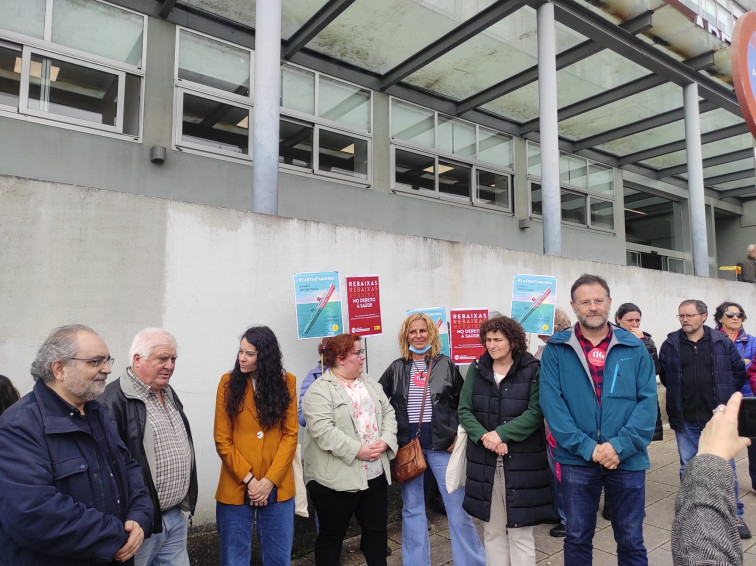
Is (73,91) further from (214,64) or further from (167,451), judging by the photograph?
(167,451)

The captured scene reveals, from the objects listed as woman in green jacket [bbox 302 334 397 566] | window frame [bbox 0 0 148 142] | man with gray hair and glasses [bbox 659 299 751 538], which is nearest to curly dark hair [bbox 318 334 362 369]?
woman in green jacket [bbox 302 334 397 566]

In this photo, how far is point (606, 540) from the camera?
165 inches

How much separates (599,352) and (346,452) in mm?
1625

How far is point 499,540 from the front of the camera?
3279 millimetres

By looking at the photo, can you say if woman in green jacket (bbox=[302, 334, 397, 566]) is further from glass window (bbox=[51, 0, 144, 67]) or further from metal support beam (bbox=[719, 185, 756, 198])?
metal support beam (bbox=[719, 185, 756, 198])

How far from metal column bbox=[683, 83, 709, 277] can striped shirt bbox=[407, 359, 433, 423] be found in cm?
768

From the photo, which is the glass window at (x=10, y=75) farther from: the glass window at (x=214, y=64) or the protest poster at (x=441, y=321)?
the protest poster at (x=441, y=321)

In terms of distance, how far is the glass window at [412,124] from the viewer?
9.78m

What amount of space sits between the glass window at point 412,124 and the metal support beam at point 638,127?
4119 mm

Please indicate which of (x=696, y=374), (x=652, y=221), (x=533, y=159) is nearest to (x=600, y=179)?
(x=533, y=159)

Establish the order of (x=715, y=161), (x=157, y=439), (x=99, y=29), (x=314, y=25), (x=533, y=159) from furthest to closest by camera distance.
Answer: (x=715, y=161) → (x=533, y=159) → (x=314, y=25) → (x=99, y=29) → (x=157, y=439)

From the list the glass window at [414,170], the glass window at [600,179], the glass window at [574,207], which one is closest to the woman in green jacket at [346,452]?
the glass window at [414,170]

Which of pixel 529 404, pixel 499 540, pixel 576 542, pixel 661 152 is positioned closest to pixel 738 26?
pixel 529 404

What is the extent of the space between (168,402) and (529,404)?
210 centimetres
